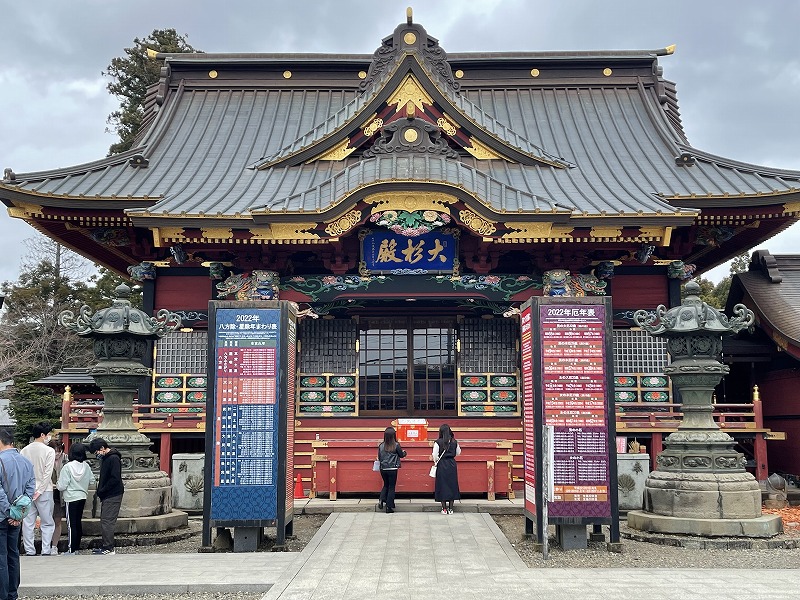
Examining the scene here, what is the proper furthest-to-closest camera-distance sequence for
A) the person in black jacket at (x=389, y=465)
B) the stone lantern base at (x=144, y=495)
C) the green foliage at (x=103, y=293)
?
1. the green foliage at (x=103, y=293)
2. the person in black jacket at (x=389, y=465)
3. the stone lantern base at (x=144, y=495)

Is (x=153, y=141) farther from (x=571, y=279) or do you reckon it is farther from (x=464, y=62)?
(x=571, y=279)

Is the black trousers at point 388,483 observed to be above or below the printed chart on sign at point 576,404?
below

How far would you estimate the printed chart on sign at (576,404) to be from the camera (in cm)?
945

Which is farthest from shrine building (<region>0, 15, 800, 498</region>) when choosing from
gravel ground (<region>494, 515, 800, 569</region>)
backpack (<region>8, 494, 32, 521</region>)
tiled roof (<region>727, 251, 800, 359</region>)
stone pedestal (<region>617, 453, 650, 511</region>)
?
backpack (<region>8, 494, 32, 521</region>)

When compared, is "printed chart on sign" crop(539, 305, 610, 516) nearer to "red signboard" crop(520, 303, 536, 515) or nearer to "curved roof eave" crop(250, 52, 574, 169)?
"red signboard" crop(520, 303, 536, 515)

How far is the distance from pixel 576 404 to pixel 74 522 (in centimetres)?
671

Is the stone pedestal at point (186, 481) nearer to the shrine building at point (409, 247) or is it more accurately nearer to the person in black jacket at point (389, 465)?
the shrine building at point (409, 247)

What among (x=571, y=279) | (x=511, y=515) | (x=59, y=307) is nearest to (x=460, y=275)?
(x=571, y=279)

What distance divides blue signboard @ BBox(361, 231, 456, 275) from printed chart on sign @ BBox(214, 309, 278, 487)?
19.3ft

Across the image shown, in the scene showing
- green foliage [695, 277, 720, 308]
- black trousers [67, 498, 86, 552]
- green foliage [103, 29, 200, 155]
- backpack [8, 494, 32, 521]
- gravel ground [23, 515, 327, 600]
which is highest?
green foliage [103, 29, 200, 155]

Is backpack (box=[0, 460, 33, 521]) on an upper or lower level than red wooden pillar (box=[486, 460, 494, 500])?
upper

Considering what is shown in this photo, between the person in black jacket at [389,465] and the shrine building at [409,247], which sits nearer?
the person in black jacket at [389,465]

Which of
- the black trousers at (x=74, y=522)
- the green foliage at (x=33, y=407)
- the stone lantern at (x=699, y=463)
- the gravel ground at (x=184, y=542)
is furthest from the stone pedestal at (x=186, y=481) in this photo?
the green foliage at (x=33, y=407)

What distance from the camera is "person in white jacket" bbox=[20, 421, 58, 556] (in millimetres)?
9680
